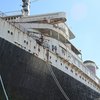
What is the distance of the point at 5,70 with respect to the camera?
1227cm

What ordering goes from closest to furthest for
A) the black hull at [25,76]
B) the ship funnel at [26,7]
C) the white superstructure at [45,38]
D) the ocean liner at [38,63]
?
1. the black hull at [25,76]
2. the ocean liner at [38,63]
3. the white superstructure at [45,38]
4. the ship funnel at [26,7]

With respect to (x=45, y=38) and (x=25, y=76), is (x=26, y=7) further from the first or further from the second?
(x=25, y=76)

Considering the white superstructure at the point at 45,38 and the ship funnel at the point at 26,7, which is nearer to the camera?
the white superstructure at the point at 45,38

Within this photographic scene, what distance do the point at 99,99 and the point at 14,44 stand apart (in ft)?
57.2

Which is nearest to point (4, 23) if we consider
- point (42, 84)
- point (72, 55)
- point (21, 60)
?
point (21, 60)

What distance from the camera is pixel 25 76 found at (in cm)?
1366

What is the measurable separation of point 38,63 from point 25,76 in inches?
69.0

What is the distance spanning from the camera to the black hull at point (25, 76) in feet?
40.7

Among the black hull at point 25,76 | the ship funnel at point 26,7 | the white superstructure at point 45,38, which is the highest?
the ship funnel at point 26,7

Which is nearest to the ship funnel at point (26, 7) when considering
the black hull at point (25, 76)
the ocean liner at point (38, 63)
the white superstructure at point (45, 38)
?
the ocean liner at point (38, 63)

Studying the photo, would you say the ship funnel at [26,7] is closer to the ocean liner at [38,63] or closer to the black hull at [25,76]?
the ocean liner at [38,63]

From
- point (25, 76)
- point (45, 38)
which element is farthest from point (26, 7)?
point (25, 76)

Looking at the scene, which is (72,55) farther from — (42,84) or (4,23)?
(4,23)

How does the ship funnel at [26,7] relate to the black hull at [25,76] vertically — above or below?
above
